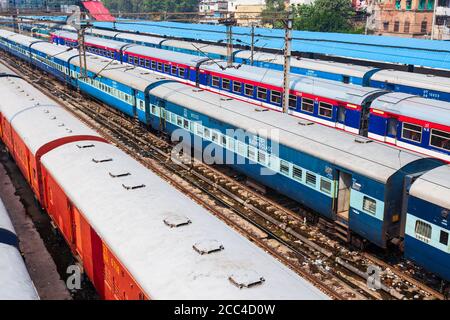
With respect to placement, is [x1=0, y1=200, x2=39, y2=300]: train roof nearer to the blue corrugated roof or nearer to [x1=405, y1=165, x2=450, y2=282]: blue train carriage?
[x1=405, y1=165, x2=450, y2=282]: blue train carriage

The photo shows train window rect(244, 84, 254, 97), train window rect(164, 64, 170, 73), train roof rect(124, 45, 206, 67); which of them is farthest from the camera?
train window rect(164, 64, 170, 73)

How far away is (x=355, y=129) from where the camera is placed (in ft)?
83.1

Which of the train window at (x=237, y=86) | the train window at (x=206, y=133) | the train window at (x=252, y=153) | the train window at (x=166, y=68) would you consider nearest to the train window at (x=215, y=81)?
→ the train window at (x=237, y=86)

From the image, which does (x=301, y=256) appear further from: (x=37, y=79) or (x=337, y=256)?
(x=37, y=79)

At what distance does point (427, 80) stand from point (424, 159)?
15915 mm

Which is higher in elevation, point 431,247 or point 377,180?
point 377,180

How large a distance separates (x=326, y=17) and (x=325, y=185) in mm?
77269

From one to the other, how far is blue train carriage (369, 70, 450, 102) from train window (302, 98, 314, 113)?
7.12 metres

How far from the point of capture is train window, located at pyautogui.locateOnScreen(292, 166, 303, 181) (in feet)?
62.9

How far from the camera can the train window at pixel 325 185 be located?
58.3ft

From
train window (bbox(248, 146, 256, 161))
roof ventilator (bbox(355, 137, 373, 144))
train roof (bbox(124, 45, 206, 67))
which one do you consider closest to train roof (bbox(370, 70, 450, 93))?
roof ventilator (bbox(355, 137, 373, 144))

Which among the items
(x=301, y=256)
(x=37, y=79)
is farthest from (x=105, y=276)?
(x=37, y=79)

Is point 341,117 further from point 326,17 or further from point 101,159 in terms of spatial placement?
point 326,17

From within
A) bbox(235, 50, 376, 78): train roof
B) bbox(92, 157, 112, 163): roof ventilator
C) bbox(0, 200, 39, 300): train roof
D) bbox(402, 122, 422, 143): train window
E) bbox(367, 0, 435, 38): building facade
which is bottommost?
bbox(0, 200, 39, 300): train roof
